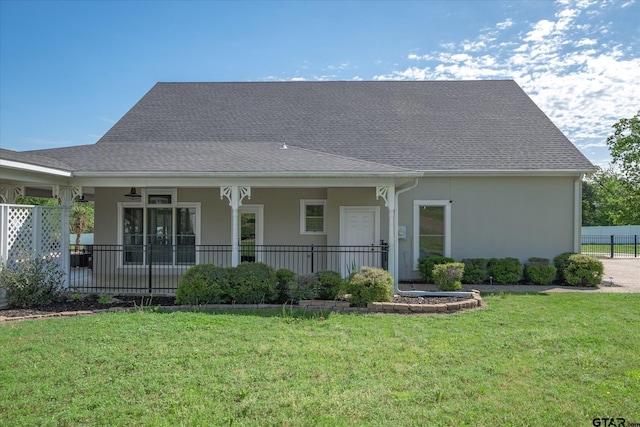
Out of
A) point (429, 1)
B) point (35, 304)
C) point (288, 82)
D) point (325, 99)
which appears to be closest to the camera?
point (35, 304)

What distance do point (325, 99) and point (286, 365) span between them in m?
12.6

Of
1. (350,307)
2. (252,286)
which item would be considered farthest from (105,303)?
(350,307)

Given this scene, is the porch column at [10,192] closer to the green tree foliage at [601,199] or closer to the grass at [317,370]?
the grass at [317,370]

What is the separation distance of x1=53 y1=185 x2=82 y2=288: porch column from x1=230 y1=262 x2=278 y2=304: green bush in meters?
4.37

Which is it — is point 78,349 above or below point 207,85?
below

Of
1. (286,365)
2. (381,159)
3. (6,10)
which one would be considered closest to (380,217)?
(381,159)

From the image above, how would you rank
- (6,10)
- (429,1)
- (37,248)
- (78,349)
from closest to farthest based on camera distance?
(78,349), (37,248), (429,1), (6,10)

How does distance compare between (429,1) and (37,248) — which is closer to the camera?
(37,248)

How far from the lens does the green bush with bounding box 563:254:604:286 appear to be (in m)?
10.9

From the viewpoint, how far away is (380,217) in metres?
12.2

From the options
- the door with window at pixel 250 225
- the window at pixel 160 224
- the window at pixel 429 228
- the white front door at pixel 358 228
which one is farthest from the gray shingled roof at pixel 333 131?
the door with window at pixel 250 225

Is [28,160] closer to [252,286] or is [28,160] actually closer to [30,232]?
[30,232]

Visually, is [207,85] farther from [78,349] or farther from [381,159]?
[78,349]

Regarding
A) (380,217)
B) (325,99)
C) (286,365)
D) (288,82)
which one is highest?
(288,82)
